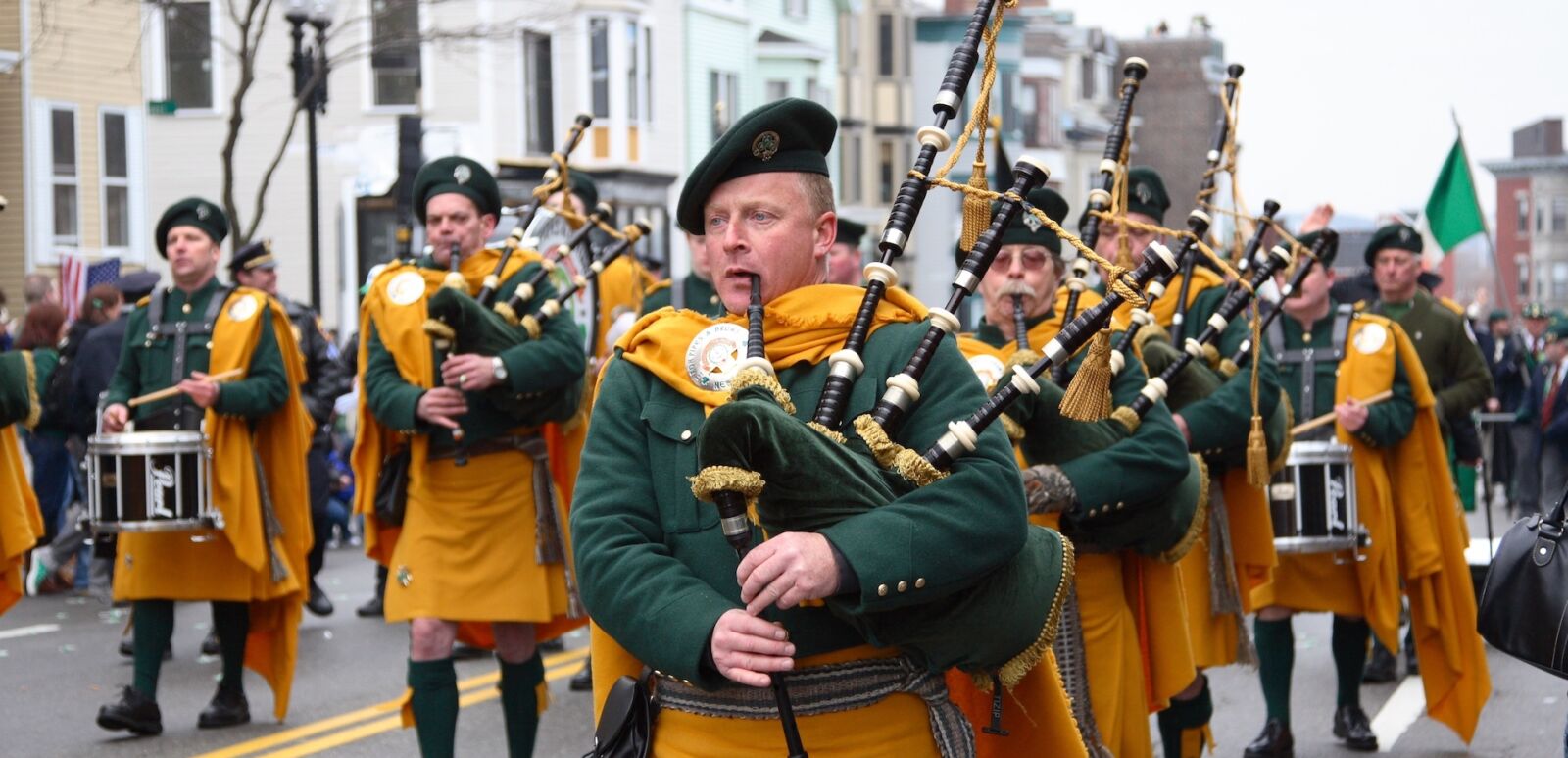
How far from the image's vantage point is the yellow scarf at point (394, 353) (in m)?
7.57

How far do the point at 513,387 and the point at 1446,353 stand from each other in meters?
6.01

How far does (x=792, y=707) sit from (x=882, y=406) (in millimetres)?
562

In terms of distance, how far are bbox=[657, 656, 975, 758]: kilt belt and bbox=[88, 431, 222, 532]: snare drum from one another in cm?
517

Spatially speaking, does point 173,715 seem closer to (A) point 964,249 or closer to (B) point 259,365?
(B) point 259,365

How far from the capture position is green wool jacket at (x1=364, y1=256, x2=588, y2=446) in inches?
287

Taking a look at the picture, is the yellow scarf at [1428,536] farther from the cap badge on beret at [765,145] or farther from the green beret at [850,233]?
the cap badge on beret at [765,145]

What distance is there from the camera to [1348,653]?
8.65m

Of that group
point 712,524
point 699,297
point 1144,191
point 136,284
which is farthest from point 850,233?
point 712,524

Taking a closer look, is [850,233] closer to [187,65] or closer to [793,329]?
[793,329]

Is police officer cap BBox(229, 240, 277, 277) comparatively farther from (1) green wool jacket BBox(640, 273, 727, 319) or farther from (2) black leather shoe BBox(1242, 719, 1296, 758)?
(2) black leather shoe BBox(1242, 719, 1296, 758)

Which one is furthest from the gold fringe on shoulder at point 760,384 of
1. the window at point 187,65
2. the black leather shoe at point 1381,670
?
the window at point 187,65

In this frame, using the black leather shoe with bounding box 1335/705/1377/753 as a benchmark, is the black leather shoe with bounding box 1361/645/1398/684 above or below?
below

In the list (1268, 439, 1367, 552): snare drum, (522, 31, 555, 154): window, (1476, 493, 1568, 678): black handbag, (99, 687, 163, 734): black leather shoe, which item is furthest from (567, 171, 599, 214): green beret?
(522, 31, 555, 154): window

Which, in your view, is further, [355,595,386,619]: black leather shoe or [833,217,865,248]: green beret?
[355,595,386,619]: black leather shoe
